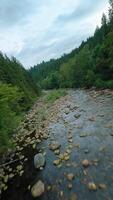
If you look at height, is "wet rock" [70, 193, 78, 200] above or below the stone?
above

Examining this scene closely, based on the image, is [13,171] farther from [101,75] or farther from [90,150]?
[101,75]

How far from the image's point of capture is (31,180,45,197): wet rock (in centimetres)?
884

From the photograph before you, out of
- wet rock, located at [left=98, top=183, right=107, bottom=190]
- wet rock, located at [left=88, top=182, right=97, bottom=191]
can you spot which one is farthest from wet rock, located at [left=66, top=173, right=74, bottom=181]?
wet rock, located at [left=98, top=183, right=107, bottom=190]

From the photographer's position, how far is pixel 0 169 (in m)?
12.2

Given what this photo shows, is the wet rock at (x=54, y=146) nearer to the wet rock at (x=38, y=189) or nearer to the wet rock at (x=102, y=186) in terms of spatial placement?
the wet rock at (x=38, y=189)

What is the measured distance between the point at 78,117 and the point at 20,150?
6.43 m

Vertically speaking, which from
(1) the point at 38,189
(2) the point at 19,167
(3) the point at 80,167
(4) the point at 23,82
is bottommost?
(4) the point at 23,82

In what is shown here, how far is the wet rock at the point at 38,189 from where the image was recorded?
8.84 m

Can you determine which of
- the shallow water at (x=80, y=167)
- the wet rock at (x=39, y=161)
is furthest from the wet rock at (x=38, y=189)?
the wet rock at (x=39, y=161)

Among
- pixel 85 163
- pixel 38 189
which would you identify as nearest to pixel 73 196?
pixel 38 189

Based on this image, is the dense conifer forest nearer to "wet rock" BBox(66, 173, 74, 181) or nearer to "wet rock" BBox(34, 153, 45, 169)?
"wet rock" BBox(34, 153, 45, 169)

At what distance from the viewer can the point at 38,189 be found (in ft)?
29.8

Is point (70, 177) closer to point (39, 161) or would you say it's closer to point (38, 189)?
point (38, 189)

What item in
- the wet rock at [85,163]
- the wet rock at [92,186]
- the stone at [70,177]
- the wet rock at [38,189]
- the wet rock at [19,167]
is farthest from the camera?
the wet rock at [19,167]
